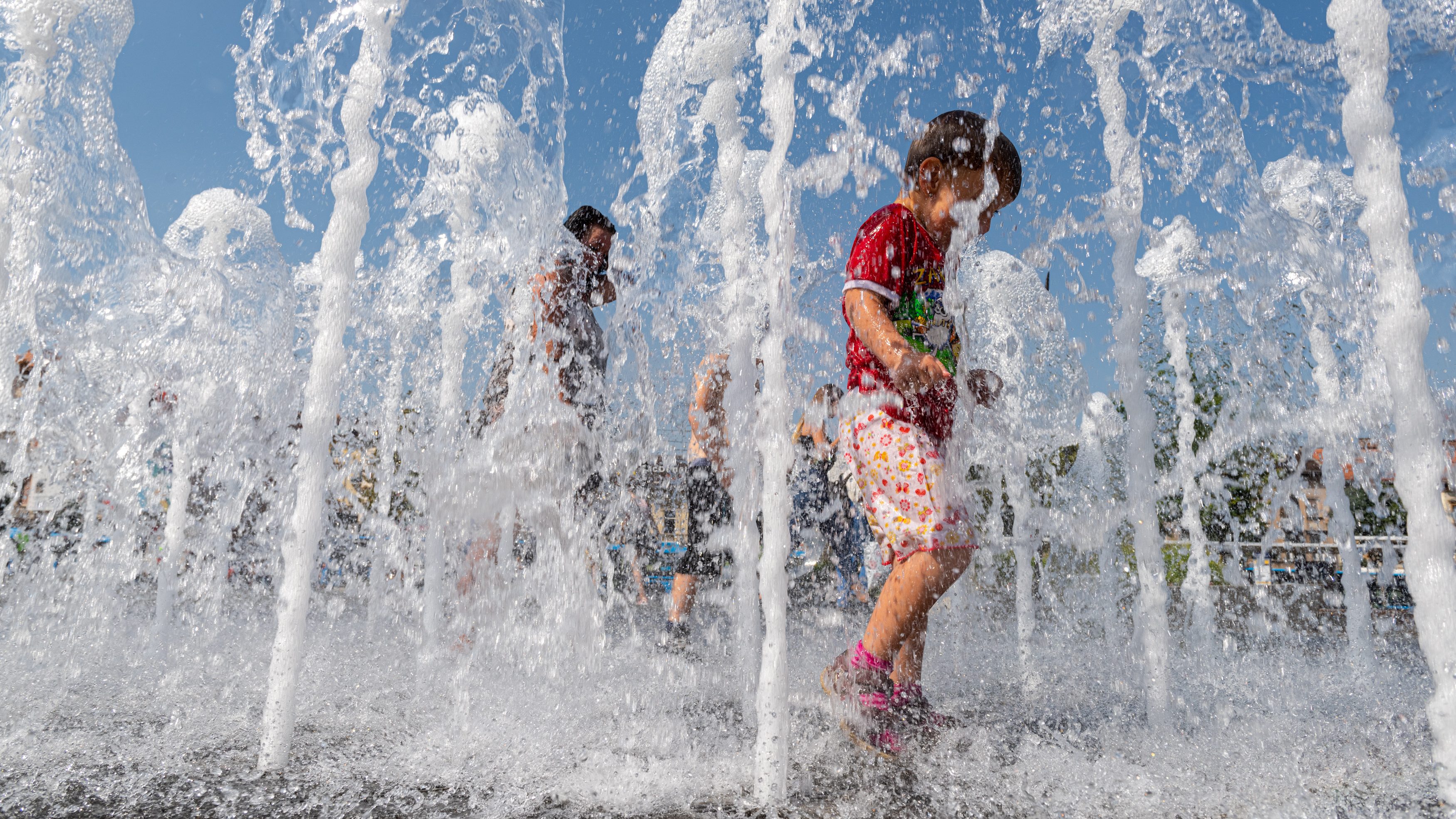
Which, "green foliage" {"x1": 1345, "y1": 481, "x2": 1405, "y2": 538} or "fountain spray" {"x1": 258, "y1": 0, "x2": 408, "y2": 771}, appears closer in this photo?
"fountain spray" {"x1": 258, "y1": 0, "x2": 408, "y2": 771}

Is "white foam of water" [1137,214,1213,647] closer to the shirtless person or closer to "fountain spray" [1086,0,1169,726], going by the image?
"fountain spray" [1086,0,1169,726]

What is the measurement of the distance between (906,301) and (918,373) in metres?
0.42

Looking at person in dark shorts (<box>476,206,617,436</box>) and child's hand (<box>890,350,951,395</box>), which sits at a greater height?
person in dark shorts (<box>476,206,617,436</box>)

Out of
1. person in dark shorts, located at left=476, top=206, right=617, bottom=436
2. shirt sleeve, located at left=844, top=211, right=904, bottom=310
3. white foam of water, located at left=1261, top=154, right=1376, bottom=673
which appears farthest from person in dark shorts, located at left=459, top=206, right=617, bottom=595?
white foam of water, located at left=1261, top=154, right=1376, bottom=673

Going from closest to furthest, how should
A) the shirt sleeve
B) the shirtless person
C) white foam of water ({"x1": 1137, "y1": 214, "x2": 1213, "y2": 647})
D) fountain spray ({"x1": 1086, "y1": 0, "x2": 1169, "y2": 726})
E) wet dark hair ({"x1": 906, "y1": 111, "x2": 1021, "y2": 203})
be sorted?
the shirt sleeve → wet dark hair ({"x1": 906, "y1": 111, "x2": 1021, "y2": 203}) → fountain spray ({"x1": 1086, "y1": 0, "x2": 1169, "y2": 726}) → white foam of water ({"x1": 1137, "y1": 214, "x2": 1213, "y2": 647}) → the shirtless person

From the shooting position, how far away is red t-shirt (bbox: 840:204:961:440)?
6.51 ft

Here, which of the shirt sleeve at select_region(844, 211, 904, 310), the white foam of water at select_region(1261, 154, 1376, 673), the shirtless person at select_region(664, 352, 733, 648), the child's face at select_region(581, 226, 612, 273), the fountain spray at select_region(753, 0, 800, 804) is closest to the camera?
the fountain spray at select_region(753, 0, 800, 804)

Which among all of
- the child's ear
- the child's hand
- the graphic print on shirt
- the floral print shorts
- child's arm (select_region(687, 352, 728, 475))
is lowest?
the floral print shorts

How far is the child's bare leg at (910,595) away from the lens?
184 cm

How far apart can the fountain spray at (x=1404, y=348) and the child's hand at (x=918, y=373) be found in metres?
0.99

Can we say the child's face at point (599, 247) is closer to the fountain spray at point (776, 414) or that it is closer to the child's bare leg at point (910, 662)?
the fountain spray at point (776, 414)

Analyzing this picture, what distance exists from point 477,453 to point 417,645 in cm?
113

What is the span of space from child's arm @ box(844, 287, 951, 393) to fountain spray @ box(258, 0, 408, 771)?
126 centimetres

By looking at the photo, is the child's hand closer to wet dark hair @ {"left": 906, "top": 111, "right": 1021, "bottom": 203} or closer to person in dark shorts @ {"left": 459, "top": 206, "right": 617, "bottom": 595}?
wet dark hair @ {"left": 906, "top": 111, "right": 1021, "bottom": 203}
